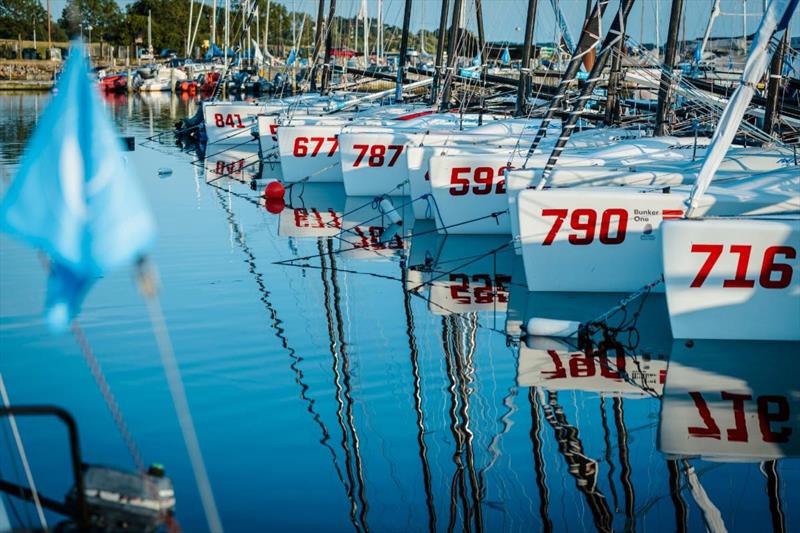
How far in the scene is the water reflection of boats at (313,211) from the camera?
769 inches

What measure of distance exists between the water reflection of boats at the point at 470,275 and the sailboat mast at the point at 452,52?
9121 millimetres

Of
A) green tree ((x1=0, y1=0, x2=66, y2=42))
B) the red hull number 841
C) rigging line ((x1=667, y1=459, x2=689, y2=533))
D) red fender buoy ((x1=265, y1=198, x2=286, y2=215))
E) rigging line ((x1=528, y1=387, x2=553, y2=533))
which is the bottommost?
red fender buoy ((x1=265, y1=198, x2=286, y2=215))

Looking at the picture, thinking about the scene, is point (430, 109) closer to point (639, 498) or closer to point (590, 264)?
point (590, 264)

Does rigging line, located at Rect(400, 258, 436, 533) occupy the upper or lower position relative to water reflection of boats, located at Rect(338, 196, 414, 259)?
upper

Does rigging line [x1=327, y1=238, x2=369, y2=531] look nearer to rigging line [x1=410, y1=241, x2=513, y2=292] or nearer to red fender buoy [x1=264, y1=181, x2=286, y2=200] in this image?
rigging line [x1=410, y1=241, x2=513, y2=292]

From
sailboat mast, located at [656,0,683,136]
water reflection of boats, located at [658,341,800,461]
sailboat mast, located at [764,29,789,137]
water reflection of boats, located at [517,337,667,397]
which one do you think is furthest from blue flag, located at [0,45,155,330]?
sailboat mast, located at [764,29,789,137]

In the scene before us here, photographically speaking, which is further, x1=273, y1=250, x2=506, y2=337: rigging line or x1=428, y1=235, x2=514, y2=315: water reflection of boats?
x1=428, y1=235, x2=514, y2=315: water reflection of boats

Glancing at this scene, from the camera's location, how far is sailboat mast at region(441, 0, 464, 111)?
2618 cm

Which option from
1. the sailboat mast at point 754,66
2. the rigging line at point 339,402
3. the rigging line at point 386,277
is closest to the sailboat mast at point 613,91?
the rigging line at point 386,277

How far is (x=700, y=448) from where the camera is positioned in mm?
8516

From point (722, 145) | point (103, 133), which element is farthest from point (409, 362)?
point (103, 133)

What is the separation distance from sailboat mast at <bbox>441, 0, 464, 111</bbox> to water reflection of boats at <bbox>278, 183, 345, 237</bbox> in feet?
11.5

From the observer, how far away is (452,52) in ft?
89.1

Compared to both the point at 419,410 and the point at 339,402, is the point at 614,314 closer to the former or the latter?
the point at 419,410
